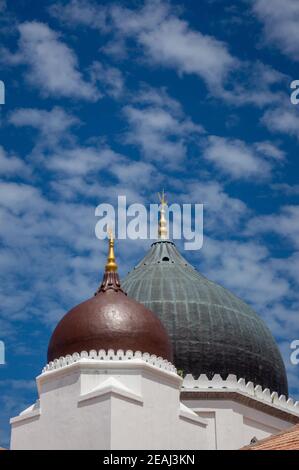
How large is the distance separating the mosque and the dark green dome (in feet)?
0.11

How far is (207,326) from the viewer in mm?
30547

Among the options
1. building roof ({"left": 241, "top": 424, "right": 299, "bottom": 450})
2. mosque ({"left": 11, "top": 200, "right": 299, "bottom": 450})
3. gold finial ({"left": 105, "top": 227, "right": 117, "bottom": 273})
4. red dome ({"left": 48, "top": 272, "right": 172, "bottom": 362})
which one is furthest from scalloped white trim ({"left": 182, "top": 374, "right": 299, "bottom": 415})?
building roof ({"left": 241, "top": 424, "right": 299, "bottom": 450})

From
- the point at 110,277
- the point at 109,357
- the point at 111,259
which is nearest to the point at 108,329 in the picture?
the point at 109,357

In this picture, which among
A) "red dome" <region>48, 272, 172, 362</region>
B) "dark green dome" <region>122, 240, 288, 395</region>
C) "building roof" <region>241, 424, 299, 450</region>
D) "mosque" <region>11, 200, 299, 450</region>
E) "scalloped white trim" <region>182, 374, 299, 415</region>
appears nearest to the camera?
"building roof" <region>241, 424, 299, 450</region>

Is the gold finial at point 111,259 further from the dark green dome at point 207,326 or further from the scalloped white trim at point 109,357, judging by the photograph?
the dark green dome at point 207,326

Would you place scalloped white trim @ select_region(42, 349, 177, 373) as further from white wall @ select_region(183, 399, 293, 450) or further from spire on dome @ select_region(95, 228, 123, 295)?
white wall @ select_region(183, 399, 293, 450)

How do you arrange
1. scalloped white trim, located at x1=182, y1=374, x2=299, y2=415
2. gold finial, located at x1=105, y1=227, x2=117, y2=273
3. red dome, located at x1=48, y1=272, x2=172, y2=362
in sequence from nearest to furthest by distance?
1. red dome, located at x1=48, y1=272, x2=172, y2=362
2. gold finial, located at x1=105, y1=227, x2=117, y2=273
3. scalloped white trim, located at x1=182, y1=374, x2=299, y2=415

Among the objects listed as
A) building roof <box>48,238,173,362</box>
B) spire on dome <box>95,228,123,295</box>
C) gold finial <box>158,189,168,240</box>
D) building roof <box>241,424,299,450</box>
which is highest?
gold finial <box>158,189,168,240</box>

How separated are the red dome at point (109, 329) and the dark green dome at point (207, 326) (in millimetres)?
5064

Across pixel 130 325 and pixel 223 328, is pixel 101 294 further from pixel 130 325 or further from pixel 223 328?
pixel 223 328

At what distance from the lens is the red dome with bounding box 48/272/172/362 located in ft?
78.6

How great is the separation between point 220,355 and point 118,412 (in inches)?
326

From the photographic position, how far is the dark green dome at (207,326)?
30.1m
